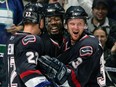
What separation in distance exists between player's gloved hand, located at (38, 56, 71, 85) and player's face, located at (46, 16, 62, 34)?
0.73 metres

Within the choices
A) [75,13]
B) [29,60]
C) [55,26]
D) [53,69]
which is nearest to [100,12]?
[55,26]

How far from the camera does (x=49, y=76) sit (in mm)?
4227

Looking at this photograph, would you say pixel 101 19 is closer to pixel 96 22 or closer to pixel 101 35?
pixel 96 22

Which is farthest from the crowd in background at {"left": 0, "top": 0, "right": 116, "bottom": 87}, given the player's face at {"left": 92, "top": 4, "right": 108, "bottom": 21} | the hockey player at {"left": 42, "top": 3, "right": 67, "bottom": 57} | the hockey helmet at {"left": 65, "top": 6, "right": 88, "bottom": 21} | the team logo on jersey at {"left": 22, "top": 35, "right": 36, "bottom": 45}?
the team logo on jersey at {"left": 22, "top": 35, "right": 36, "bottom": 45}

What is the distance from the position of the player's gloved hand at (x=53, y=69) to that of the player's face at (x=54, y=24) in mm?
727

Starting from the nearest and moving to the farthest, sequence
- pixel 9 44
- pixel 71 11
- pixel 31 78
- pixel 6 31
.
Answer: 1. pixel 31 78
2. pixel 9 44
3. pixel 71 11
4. pixel 6 31

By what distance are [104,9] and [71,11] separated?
191 cm

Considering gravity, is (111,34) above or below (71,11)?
below

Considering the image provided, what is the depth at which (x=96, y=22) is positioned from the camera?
6.54m

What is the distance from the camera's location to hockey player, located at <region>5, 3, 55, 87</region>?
4.10 m

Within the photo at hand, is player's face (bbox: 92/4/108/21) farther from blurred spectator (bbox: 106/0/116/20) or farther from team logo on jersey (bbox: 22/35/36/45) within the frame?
team logo on jersey (bbox: 22/35/36/45)

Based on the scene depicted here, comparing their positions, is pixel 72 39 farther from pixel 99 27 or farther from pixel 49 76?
pixel 99 27

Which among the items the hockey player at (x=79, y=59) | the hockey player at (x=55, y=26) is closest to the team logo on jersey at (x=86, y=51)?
the hockey player at (x=79, y=59)

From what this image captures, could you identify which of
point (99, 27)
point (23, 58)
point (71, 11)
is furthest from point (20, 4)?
point (23, 58)
